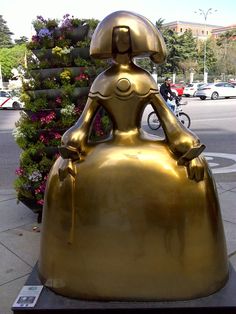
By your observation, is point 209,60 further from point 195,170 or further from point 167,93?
point 195,170

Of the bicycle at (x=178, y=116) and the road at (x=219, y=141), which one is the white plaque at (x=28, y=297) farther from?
the bicycle at (x=178, y=116)

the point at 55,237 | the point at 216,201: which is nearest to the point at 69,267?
the point at 55,237

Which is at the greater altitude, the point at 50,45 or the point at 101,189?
the point at 50,45

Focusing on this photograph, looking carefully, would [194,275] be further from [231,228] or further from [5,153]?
[5,153]

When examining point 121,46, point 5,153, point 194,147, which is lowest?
point 5,153

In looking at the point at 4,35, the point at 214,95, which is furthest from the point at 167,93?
the point at 4,35

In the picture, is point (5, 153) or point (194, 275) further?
point (5, 153)

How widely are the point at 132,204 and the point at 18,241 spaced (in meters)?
1.92

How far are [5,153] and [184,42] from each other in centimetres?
4604

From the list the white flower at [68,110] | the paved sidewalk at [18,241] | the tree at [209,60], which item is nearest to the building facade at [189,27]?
the tree at [209,60]

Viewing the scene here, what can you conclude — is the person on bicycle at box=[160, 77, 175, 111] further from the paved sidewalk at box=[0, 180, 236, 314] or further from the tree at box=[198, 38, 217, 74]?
the tree at box=[198, 38, 217, 74]

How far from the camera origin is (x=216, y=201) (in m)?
2.26

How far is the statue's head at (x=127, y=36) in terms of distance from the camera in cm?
215

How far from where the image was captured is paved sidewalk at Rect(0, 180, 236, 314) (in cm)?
285
